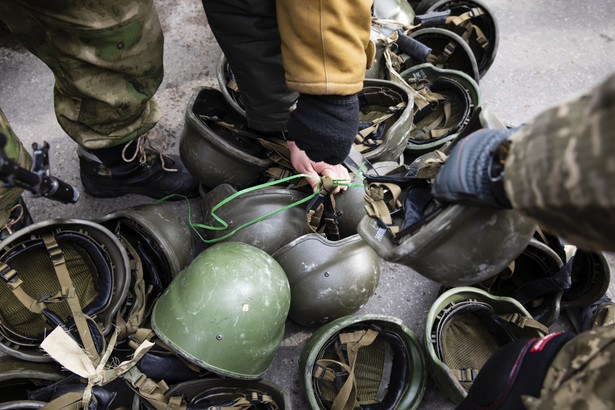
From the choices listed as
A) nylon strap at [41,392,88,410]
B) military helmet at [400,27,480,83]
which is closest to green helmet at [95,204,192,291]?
nylon strap at [41,392,88,410]

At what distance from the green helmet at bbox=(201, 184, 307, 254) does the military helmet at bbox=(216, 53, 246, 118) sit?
0.50 m

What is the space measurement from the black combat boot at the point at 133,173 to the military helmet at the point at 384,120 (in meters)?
1.03

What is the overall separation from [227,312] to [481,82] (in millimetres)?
2501

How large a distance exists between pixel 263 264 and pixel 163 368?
57 cm

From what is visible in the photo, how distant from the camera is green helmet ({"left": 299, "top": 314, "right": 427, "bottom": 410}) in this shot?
1.82 m

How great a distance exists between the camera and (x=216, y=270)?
5.60ft

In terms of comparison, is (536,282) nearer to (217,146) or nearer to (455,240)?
(455,240)

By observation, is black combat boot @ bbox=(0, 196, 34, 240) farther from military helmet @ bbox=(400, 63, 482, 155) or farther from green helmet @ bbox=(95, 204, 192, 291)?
military helmet @ bbox=(400, 63, 482, 155)

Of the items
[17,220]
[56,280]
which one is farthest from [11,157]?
[17,220]

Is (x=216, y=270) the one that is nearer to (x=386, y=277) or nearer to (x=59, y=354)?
(x=59, y=354)

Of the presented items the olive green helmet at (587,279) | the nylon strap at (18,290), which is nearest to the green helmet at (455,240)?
the olive green helmet at (587,279)

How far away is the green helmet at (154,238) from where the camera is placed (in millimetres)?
1925

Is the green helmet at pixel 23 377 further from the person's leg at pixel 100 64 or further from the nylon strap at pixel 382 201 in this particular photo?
the nylon strap at pixel 382 201

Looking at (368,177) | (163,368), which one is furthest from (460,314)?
(163,368)
